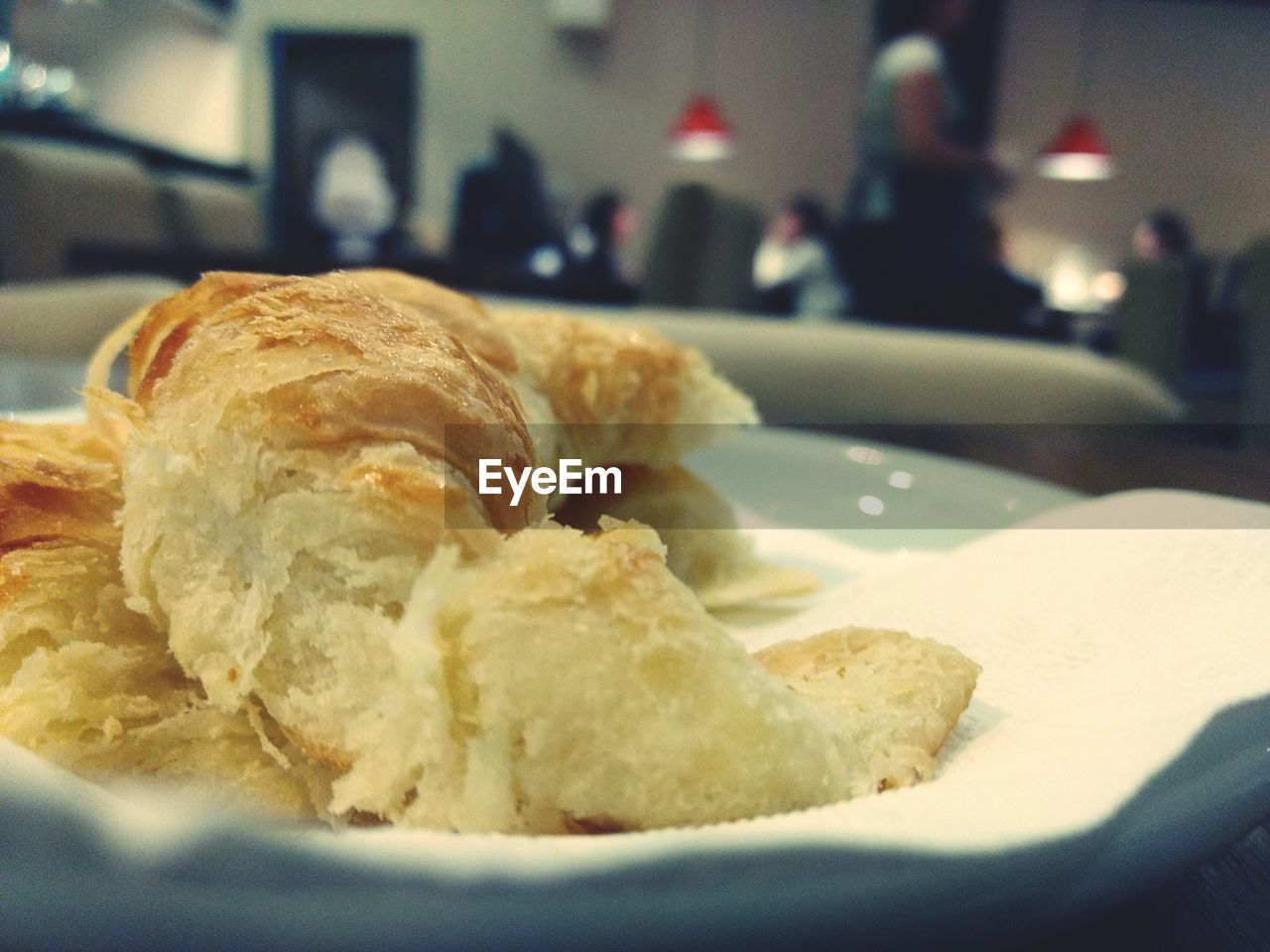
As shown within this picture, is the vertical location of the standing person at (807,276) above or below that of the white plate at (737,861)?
above

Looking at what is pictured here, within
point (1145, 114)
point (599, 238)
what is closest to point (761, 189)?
point (599, 238)

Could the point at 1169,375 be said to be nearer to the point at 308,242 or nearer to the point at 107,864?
the point at 107,864

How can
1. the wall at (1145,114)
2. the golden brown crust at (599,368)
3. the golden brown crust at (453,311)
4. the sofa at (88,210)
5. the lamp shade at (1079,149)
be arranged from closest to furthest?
1. the golden brown crust at (453,311)
2. the golden brown crust at (599,368)
3. the sofa at (88,210)
4. the lamp shade at (1079,149)
5. the wall at (1145,114)

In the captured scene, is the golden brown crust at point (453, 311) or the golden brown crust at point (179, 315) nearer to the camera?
the golden brown crust at point (179, 315)

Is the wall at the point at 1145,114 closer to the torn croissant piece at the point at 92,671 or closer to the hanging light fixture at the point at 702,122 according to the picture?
the hanging light fixture at the point at 702,122

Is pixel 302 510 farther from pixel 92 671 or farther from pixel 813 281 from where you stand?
pixel 813 281

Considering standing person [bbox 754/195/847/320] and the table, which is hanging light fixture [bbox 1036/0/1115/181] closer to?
standing person [bbox 754/195/847/320]

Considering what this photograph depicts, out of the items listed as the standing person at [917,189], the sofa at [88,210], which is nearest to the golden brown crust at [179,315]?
the sofa at [88,210]
